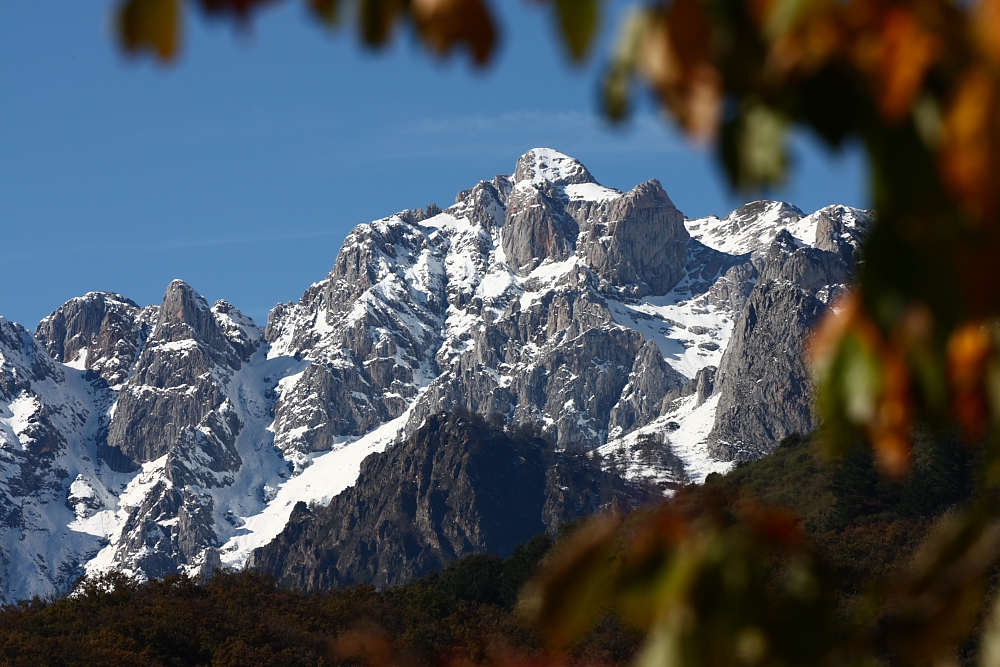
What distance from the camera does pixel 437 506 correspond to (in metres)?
135

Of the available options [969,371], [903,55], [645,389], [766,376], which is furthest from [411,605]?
[645,389]

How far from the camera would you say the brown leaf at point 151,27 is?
59.8 inches

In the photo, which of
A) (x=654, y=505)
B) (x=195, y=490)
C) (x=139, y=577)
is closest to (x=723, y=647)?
(x=654, y=505)

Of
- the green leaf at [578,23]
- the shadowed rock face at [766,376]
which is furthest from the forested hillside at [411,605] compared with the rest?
the shadowed rock face at [766,376]

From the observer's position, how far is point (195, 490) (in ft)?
653

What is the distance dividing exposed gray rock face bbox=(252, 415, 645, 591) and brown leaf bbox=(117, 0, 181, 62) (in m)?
126

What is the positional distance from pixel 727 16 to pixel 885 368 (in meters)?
0.49

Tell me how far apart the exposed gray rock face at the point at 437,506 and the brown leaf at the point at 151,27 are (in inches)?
4980

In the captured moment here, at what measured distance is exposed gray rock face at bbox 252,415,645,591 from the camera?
131m

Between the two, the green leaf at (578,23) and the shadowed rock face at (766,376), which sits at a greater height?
the shadowed rock face at (766,376)

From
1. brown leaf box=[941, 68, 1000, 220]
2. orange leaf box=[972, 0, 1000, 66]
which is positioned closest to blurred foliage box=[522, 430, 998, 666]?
brown leaf box=[941, 68, 1000, 220]

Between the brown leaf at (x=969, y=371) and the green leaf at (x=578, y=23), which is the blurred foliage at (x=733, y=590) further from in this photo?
the green leaf at (x=578, y=23)

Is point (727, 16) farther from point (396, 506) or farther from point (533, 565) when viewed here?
point (396, 506)

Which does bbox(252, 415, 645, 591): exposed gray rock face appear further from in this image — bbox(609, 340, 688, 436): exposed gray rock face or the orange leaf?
the orange leaf
